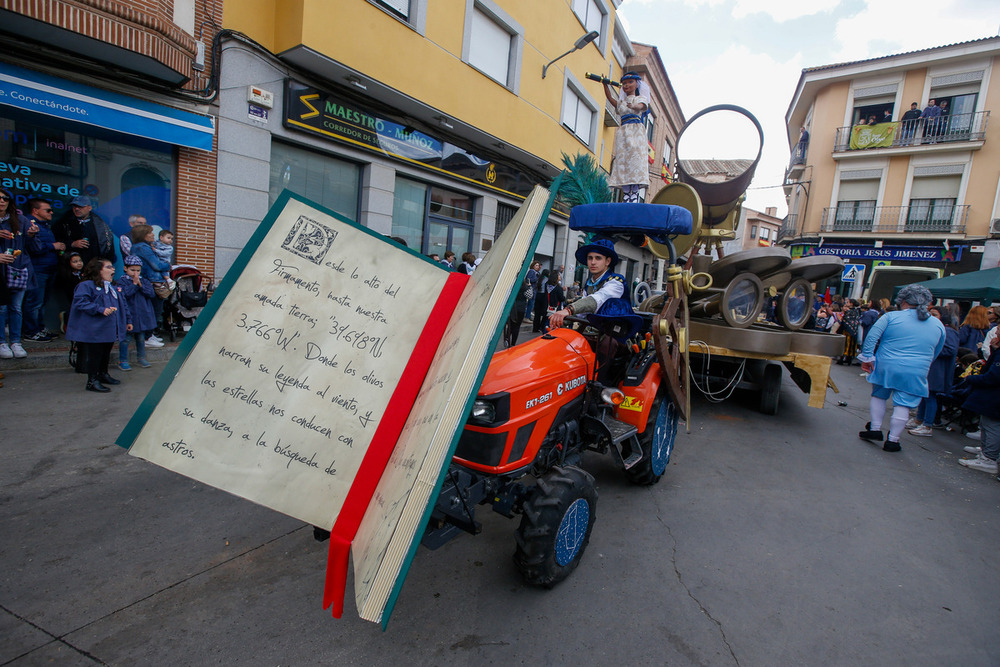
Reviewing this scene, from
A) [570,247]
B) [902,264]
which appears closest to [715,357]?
[570,247]

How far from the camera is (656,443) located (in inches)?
150

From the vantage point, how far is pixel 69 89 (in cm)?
593

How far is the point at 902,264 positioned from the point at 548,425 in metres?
26.5

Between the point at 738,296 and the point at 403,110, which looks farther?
the point at 403,110

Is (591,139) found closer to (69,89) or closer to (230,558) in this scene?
(69,89)

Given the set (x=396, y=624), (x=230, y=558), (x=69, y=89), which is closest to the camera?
(x=396, y=624)

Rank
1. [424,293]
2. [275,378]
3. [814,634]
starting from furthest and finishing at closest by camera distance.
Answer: [814,634] < [424,293] < [275,378]

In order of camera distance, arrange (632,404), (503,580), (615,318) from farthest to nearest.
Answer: (632,404)
(615,318)
(503,580)

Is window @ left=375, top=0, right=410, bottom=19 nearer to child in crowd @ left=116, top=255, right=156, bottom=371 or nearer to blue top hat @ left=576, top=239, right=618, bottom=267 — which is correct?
child in crowd @ left=116, top=255, right=156, bottom=371

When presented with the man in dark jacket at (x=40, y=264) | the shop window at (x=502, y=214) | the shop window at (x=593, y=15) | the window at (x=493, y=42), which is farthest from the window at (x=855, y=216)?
the man in dark jacket at (x=40, y=264)

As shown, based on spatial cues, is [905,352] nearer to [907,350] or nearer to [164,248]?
[907,350]

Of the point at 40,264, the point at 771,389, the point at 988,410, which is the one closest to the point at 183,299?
the point at 40,264

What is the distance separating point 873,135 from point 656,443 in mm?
26370

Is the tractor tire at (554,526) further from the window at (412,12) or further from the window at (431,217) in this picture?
the window at (412,12)
